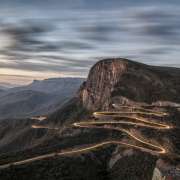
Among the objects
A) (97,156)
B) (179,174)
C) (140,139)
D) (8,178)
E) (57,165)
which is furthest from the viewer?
(140,139)

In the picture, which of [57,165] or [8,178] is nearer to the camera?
[8,178]

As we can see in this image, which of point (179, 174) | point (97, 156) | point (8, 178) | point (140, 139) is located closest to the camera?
point (179, 174)

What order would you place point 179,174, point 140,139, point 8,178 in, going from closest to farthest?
point 179,174 → point 8,178 → point 140,139

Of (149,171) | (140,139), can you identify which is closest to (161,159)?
(149,171)

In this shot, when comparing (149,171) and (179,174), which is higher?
(179,174)

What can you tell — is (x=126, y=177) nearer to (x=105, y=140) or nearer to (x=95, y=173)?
(x=95, y=173)

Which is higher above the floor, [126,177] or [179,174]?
[179,174]

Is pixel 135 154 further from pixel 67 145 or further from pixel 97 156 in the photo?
pixel 67 145

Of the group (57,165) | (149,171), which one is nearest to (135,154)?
(149,171)

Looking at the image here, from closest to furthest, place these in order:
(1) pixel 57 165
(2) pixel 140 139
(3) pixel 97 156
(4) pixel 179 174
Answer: (4) pixel 179 174
(1) pixel 57 165
(3) pixel 97 156
(2) pixel 140 139
